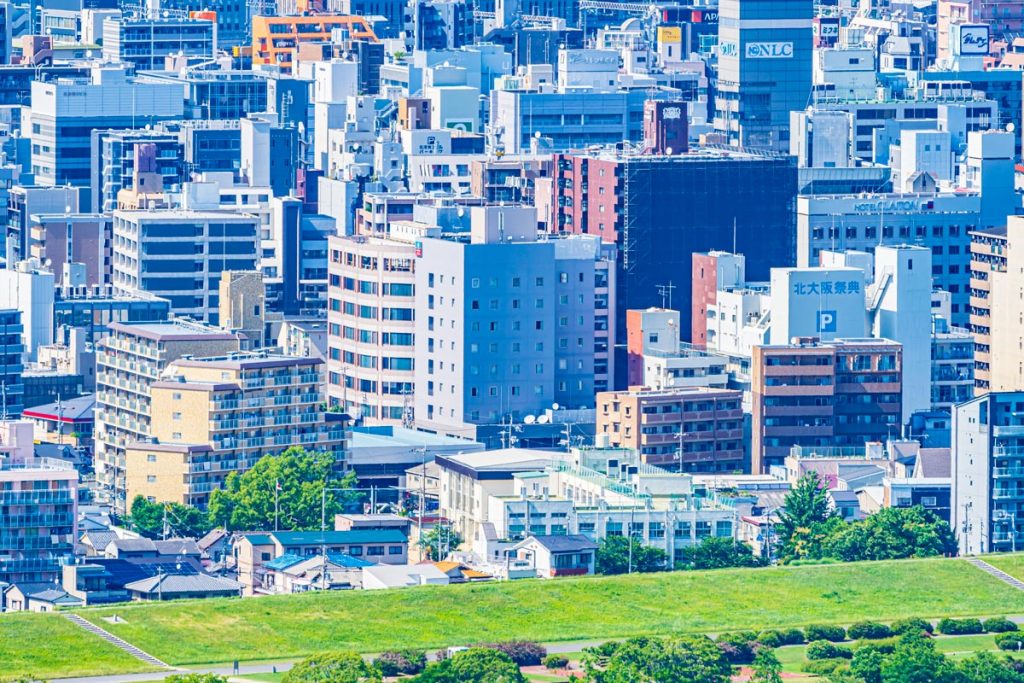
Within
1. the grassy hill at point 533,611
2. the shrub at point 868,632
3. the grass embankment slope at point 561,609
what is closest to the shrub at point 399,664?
the grass embankment slope at point 561,609

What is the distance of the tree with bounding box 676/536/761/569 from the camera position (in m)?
189

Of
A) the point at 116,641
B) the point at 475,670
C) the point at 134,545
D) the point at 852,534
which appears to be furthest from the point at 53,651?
the point at 852,534

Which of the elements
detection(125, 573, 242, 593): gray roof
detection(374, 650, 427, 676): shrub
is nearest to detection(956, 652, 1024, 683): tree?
detection(374, 650, 427, 676): shrub

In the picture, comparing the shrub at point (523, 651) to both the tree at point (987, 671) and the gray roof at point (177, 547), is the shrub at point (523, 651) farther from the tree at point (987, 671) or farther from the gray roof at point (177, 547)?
the gray roof at point (177, 547)

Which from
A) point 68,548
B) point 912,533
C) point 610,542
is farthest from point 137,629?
point 912,533

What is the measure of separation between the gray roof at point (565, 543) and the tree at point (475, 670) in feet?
72.6

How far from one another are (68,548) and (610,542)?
24.6 meters

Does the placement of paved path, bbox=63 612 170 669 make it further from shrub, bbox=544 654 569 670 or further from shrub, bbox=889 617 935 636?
shrub, bbox=889 617 935 636

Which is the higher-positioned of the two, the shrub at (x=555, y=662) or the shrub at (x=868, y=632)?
the shrub at (x=868, y=632)

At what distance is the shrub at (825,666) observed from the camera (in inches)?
6668

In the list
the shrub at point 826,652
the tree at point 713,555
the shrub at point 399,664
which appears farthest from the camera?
the tree at point 713,555

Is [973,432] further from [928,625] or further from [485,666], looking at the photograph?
[485,666]

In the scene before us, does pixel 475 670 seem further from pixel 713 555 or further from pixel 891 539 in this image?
pixel 891 539

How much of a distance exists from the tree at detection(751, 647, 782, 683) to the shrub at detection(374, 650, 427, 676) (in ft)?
44.6
